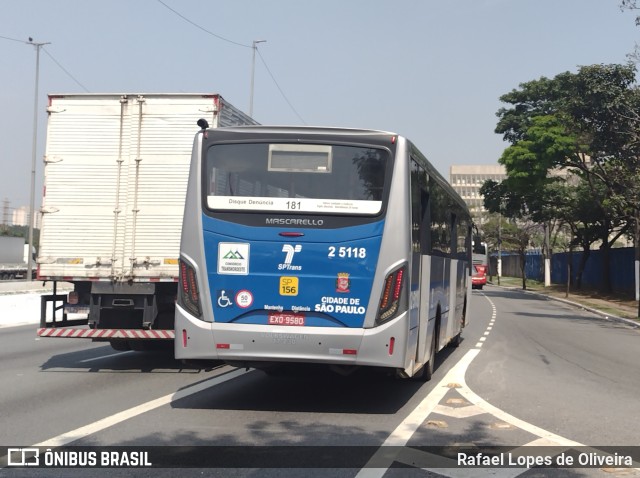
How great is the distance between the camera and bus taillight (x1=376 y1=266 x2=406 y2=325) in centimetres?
736

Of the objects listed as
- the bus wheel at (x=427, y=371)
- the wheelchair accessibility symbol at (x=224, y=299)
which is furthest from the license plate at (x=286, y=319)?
the bus wheel at (x=427, y=371)

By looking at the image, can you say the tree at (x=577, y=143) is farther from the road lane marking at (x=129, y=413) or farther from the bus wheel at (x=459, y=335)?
the road lane marking at (x=129, y=413)

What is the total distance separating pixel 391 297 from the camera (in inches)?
291

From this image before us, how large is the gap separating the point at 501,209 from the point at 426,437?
40.7 metres

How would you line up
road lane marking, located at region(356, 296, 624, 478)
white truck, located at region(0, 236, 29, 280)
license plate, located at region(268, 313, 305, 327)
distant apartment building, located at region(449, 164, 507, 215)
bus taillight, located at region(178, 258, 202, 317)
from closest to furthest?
road lane marking, located at region(356, 296, 624, 478) → license plate, located at region(268, 313, 305, 327) → bus taillight, located at region(178, 258, 202, 317) → white truck, located at region(0, 236, 29, 280) → distant apartment building, located at region(449, 164, 507, 215)

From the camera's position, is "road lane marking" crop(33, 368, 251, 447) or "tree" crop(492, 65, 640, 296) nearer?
"road lane marking" crop(33, 368, 251, 447)

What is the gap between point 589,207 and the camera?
4062 cm

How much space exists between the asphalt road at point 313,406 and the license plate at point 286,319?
1.01 metres

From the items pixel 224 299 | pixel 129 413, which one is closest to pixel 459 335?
pixel 224 299

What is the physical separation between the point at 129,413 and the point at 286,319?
201 centimetres

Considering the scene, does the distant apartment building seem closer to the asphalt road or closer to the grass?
the grass

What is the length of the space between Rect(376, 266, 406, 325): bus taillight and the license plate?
0.85m

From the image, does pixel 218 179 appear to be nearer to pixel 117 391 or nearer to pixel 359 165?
pixel 359 165

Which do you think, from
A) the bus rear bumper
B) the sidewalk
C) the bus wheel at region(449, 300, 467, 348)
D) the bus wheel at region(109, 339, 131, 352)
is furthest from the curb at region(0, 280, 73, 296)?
the bus rear bumper
